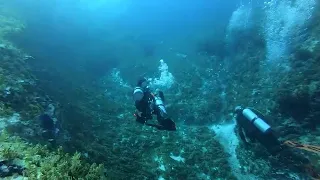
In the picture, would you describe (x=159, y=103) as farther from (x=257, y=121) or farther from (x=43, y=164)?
(x=257, y=121)

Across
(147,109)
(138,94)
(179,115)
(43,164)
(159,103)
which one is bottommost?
(43,164)

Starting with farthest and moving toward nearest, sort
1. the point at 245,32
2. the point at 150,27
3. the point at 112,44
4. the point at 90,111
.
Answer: the point at 150,27, the point at 112,44, the point at 245,32, the point at 90,111

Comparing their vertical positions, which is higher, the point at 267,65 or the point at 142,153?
the point at 267,65

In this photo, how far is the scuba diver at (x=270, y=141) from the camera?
10.5 meters

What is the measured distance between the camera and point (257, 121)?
10.7 meters

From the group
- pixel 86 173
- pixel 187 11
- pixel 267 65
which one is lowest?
pixel 86 173

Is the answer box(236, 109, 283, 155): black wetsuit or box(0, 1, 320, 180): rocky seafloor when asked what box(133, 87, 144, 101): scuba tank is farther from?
box(236, 109, 283, 155): black wetsuit

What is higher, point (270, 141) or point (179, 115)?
point (179, 115)

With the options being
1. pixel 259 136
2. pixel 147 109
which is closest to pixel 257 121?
pixel 259 136

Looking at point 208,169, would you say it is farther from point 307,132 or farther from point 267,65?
point 267,65

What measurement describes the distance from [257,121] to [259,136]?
0.84m

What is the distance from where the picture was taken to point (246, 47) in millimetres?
18969

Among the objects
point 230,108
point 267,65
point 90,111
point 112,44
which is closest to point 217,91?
Result: point 230,108

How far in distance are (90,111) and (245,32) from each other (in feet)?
41.8
